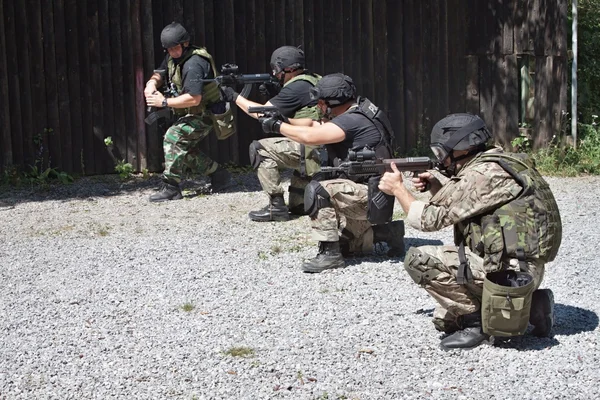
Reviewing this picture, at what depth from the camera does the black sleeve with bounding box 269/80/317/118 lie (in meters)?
8.77

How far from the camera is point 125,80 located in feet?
36.2

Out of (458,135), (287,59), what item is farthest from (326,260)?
(287,59)

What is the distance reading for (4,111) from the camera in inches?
418

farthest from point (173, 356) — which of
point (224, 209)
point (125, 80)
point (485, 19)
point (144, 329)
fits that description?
point (485, 19)

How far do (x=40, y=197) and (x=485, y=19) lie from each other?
6016mm

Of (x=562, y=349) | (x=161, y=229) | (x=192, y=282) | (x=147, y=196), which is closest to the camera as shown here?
(x=562, y=349)

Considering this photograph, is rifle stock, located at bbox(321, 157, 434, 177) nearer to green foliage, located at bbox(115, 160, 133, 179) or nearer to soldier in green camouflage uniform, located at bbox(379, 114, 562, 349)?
soldier in green camouflage uniform, located at bbox(379, 114, 562, 349)

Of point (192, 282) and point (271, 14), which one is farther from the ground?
point (271, 14)

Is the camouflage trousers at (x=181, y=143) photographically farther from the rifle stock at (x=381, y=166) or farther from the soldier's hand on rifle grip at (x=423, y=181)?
the soldier's hand on rifle grip at (x=423, y=181)

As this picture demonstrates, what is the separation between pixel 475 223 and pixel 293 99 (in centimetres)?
358

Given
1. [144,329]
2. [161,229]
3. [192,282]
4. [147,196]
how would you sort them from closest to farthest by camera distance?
[144,329] < [192,282] < [161,229] < [147,196]

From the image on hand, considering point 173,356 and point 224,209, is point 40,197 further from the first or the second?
point 173,356

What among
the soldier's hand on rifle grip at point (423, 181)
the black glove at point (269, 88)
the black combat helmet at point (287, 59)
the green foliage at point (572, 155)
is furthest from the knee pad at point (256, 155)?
the green foliage at point (572, 155)

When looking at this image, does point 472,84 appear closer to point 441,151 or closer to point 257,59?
point 257,59
